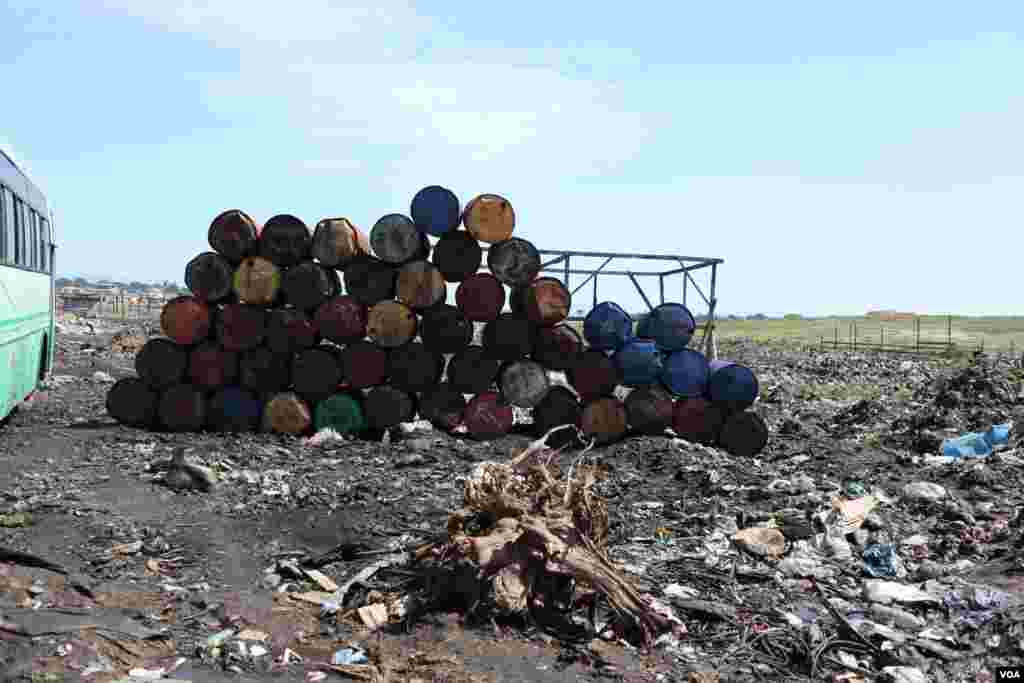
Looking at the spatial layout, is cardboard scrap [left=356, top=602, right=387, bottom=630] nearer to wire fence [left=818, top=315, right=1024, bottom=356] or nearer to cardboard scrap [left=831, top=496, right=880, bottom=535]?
cardboard scrap [left=831, top=496, right=880, bottom=535]

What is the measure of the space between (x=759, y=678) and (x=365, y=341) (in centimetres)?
709

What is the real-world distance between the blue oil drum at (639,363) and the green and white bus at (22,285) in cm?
675

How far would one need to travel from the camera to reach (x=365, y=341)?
1096 centimetres

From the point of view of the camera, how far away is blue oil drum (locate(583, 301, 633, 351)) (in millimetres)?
10930

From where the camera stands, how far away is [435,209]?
10633 millimetres

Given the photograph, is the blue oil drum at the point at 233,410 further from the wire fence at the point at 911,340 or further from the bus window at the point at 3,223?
the wire fence at the point at 911,340

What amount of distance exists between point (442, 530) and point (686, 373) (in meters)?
5.13

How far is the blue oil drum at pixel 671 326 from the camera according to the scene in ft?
36.0

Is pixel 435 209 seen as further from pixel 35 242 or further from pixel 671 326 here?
pixel 35 242

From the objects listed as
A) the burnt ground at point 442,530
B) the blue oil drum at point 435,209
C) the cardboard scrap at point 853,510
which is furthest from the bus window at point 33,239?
the cardboard scrap at point 853,510

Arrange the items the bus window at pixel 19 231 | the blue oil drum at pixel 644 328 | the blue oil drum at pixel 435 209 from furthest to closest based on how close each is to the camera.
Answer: the blue oil drum at pixel 644 328 → the blue oil drum at pixel 435 209 → the bus window at pixel 19 231

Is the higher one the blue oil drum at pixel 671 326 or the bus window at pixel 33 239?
the bus window at pixel 33 239

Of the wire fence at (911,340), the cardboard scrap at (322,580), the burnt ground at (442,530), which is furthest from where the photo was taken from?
the wire fence at (911,340)

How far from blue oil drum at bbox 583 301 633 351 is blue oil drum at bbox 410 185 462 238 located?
209 cm
